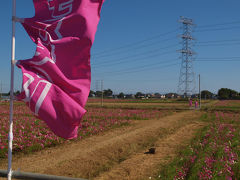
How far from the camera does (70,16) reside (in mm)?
3584

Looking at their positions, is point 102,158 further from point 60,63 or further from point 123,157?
point 60,63

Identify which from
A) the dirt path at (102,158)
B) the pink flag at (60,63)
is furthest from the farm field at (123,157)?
the pink flag at (60,63)

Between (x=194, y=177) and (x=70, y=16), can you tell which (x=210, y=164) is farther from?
(x=70, y=16)

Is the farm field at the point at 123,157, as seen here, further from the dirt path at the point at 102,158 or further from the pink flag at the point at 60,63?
the pink flag at the point at 60,63

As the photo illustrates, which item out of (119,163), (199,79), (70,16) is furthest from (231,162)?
(199,79)

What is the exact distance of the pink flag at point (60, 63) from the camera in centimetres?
313

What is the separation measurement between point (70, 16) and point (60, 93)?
114 cm

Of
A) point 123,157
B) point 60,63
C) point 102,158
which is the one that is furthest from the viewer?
point 123,157

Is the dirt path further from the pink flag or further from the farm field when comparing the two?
the pink flag

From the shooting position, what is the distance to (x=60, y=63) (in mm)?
3498

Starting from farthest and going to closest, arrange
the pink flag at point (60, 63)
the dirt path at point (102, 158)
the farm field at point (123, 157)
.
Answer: the dirt path at point (102, 158)
the farm field at point (123, 157)
the pink flag at point (60, 63)

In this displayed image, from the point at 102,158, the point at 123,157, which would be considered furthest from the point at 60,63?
the point at 123,157

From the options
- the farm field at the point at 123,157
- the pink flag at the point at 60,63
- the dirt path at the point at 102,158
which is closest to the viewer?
the pink flag at the point at 60,63

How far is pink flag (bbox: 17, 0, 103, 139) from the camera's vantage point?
3.13 meters
